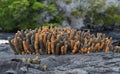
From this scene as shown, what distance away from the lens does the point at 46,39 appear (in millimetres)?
6621

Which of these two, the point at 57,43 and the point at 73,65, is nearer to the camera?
the point at 73,65

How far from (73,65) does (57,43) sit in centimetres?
90

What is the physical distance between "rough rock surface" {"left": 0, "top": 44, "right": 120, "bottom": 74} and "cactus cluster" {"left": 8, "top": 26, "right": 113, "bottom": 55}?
30 cm

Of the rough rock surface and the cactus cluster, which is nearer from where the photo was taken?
the rough rock surface

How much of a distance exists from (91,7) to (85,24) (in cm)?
97

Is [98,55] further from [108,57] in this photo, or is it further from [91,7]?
[91,7]

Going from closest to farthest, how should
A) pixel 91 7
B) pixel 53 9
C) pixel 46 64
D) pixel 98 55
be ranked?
pixel 46 64
pixel 98 55
pixel 53 9
pixel 91 7

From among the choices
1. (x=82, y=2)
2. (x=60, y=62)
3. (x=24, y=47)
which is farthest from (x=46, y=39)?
(x=82, y=2)

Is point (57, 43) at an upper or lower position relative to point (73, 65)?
upper

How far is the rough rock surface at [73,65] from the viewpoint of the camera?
5.27 metres

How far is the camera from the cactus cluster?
6418 mm

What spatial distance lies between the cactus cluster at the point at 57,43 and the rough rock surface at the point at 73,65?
298 mm

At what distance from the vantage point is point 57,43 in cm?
638

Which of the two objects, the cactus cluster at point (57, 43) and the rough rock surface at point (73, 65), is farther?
the cactus cluster at point (57, 43)
